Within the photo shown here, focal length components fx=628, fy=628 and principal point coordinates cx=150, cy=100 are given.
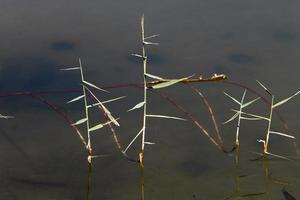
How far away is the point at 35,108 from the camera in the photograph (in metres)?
3.94

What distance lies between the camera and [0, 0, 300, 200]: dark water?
3332 mm

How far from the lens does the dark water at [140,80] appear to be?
10.9 ft

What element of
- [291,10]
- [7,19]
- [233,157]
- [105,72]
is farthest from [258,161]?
[7,19]

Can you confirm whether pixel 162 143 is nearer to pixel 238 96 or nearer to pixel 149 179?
pixel 149 179

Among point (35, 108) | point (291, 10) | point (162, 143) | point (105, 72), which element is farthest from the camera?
point (291, 10)

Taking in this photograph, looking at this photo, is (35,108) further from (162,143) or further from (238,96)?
(238,96)

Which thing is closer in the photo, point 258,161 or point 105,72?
point 258,161

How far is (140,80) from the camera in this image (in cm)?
420

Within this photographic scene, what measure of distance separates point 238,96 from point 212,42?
782 millimetres

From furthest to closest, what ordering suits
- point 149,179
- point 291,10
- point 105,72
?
point 291,10
point 105,72
point 149,179

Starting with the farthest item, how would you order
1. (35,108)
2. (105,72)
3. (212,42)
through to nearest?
(212,42) → (105,72) → (35,108)

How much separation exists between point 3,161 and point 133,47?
148cm

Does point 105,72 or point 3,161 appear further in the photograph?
point 105,72

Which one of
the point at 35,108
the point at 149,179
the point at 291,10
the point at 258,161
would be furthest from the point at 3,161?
the point at 291,10
